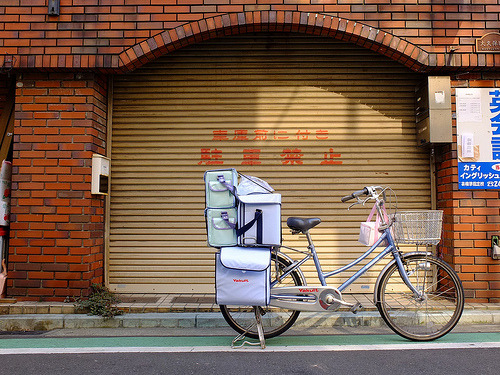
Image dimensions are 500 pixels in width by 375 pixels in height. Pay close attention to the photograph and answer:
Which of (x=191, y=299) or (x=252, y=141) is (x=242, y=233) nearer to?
(x=191, y=299)

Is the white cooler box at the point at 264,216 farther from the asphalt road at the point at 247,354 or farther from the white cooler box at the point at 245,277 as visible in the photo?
the asphalt road at the point at 247,354

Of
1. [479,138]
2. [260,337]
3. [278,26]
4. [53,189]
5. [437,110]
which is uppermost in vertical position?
[278,26]

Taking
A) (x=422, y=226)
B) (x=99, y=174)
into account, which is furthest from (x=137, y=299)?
(x=422, y=226)

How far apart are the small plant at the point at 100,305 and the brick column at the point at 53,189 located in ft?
0.76

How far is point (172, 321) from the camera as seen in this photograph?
187 inches

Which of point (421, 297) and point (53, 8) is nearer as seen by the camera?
point (421, 297)

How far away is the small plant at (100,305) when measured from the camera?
190 inches

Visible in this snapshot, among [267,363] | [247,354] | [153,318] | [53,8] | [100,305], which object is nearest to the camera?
[267,363]

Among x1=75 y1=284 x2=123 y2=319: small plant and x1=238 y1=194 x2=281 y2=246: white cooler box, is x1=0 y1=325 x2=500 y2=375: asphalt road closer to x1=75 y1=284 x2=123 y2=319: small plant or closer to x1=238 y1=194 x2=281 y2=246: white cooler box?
x1=75 y1=284 x2=123 y2=319: small plant

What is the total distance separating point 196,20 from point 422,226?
3.72 meters

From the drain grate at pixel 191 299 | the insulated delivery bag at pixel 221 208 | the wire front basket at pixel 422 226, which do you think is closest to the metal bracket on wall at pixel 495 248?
the wire front basket at pixel 422 226

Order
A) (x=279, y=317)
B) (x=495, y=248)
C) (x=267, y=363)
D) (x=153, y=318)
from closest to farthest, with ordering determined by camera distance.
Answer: (x=267, y=363) < (x=279, y=317) < (x=153, y=318) < (x=495, y=248)

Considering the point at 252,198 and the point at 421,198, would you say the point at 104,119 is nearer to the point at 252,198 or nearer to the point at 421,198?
the point at 252,198

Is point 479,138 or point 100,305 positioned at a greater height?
point 479,138
